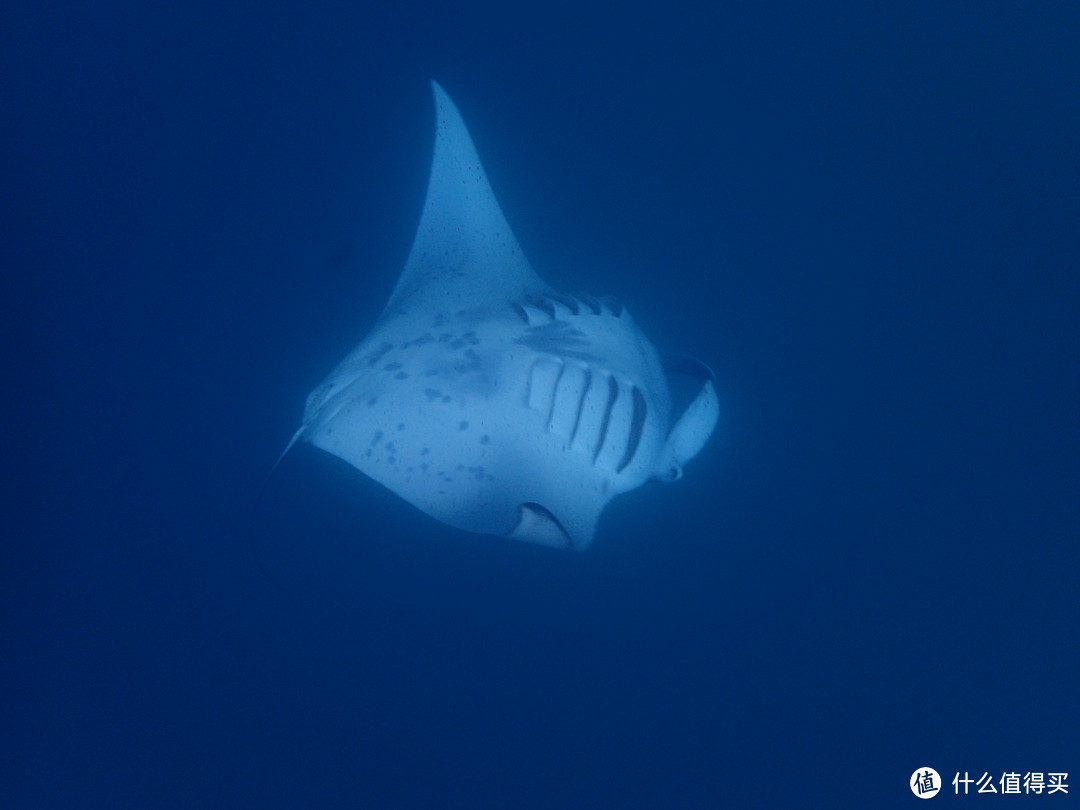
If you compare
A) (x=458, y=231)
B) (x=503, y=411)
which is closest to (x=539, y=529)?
(x=503, y=411)

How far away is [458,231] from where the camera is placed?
2867 mm

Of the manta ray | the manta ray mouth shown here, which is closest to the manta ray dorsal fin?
the manta ray

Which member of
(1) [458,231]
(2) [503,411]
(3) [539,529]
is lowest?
(3) [539,529]

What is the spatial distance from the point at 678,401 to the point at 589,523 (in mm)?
1486

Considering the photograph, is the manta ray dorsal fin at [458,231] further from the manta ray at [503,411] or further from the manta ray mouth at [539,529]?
the manta ray mouth at [539,529]

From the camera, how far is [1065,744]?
311 cm

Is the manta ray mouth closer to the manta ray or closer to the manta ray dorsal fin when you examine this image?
the manta ray

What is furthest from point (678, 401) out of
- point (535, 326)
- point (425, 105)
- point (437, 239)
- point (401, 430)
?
point (425, 105)

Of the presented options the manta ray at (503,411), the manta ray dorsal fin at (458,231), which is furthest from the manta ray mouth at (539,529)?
the manta ray dorsal fin at (458,231)

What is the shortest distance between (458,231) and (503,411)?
45.1 inches

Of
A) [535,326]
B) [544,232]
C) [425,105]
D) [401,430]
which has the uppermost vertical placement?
[425,105]

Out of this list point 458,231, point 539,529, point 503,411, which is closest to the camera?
point 539,529

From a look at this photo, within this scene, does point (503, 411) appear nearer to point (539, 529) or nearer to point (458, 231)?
point (539, 529)

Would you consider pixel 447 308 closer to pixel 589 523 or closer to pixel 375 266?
pixel 589 523
